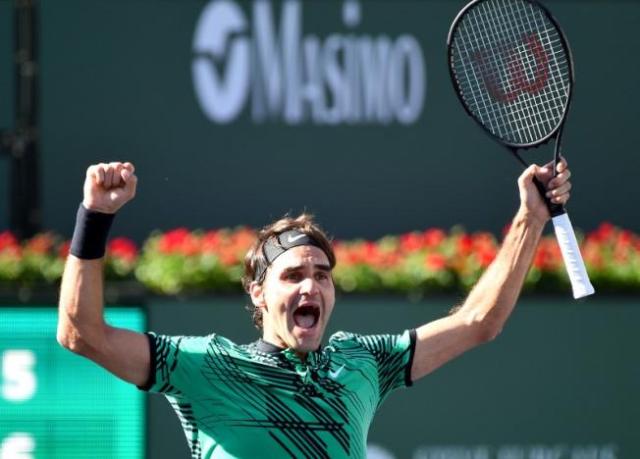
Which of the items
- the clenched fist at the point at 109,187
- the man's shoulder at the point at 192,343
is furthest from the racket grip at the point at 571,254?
the clenched fist at the point at 109,187

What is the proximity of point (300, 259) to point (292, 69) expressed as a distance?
553 cm

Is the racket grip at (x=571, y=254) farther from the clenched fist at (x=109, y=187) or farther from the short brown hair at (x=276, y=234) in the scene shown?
the clenched fist at (x=109, y=187)

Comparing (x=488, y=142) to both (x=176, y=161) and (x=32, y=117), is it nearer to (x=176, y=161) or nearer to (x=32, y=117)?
(x=176, y=161)

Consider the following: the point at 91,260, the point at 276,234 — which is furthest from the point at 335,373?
the point at 91,260

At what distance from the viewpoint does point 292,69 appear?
9.45m

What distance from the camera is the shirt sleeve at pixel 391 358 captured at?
4.14 m

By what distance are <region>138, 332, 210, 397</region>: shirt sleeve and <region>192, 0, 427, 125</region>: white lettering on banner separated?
18.6 ft

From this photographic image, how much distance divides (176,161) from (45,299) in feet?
10.1

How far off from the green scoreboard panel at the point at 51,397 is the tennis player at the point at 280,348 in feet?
7.74

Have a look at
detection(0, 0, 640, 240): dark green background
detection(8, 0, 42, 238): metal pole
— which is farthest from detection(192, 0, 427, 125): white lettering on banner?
detection(8, 0, 42, 238): metal pole

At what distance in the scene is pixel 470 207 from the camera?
384 inches

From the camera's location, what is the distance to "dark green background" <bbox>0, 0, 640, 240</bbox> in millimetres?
9352

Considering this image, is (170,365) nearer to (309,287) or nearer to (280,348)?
(280,348)

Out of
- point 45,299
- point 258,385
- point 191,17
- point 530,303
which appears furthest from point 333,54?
point 258,385
